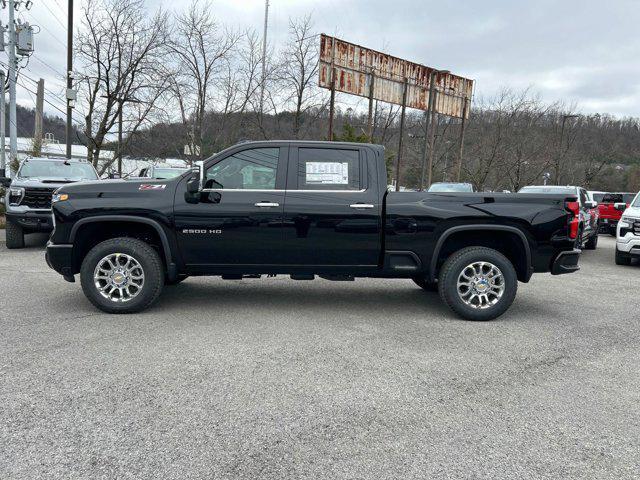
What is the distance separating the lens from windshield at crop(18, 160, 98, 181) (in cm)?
1100

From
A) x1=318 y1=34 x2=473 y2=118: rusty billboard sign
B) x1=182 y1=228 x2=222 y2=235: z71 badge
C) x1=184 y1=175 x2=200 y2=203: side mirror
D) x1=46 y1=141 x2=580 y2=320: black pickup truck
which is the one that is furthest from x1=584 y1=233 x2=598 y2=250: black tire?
x1=318 y1=34 x2=473 y2=118: rusty billboard sign

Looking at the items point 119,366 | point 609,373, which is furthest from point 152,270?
point 609,373

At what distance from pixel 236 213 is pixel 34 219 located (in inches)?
260

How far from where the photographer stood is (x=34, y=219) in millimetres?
9773

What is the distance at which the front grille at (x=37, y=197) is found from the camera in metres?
9.82

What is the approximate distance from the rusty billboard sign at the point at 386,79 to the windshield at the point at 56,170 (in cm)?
1186

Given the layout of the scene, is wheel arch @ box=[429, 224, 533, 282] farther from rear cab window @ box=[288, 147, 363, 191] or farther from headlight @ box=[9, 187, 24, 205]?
headlight @ box=[9, 187, 24, 205]

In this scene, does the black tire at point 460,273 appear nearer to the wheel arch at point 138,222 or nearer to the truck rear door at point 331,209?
the truck rear door at point 331,209

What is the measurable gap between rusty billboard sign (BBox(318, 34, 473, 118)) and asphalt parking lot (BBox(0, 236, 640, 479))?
17239 millimetres

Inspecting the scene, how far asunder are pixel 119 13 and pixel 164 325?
21879 millimetres

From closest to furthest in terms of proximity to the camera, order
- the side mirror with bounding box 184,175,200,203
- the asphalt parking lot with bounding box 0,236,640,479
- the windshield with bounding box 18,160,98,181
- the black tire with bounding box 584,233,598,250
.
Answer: the asphalt parking lot with bounding box 0,236,640,479, the side mirror with bounding box 184,175,200,203, the windshield with bounding box 18,160,98,181, the black tire with bounding box 584,233,598,250

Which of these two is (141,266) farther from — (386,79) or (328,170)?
A: (386,79)

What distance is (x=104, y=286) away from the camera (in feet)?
17.5

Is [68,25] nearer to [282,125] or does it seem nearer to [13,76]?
[13,76]
